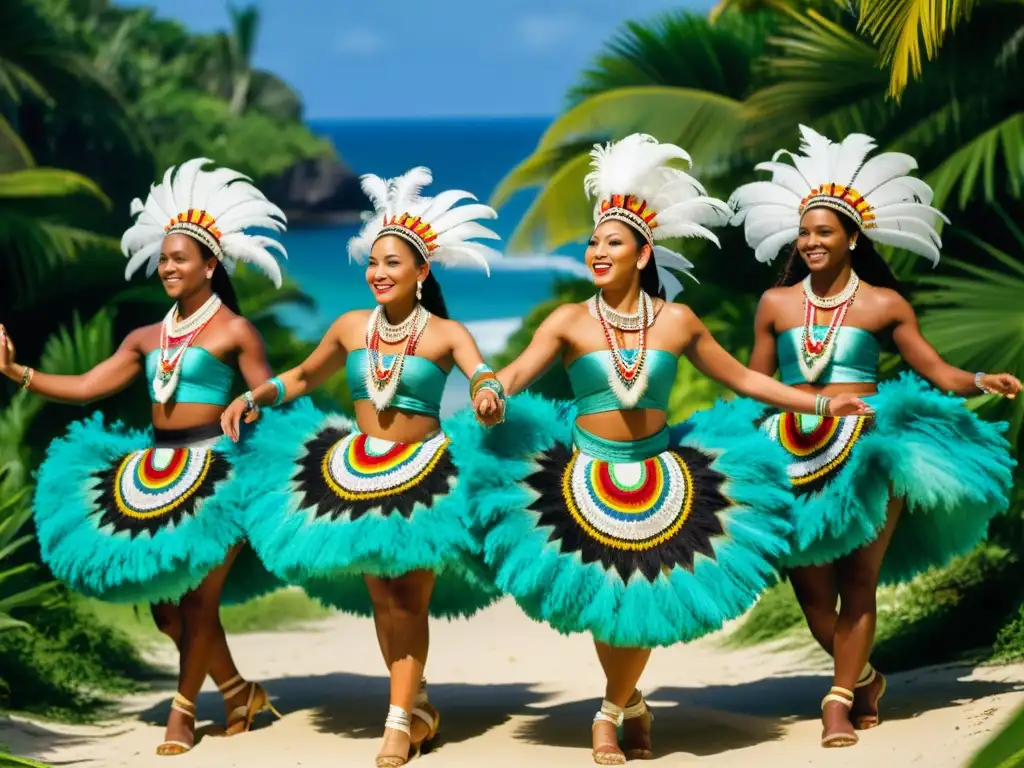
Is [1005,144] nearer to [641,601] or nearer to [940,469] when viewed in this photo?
[940,469]

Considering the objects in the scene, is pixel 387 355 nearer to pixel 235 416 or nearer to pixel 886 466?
pixel 235 416

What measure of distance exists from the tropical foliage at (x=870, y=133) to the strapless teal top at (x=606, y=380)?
1735mm

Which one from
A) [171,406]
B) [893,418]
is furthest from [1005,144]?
[171,406]

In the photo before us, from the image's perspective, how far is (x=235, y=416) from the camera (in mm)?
6445

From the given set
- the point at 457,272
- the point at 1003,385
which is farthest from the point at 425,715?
the point at 457,272

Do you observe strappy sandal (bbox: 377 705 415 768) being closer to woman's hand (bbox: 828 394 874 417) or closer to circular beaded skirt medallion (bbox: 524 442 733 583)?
circular beaded skirt medallion (bbox: 524 442 733 583)

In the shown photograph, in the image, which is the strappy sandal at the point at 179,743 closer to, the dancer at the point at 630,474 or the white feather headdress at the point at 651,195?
the dancer at the point at 630,474

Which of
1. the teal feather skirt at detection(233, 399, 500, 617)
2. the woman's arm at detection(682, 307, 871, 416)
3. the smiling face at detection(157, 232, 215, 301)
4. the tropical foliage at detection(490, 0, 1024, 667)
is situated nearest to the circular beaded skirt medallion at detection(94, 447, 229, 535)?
the teal feather skirt at detection(233, 399, 500, 617)

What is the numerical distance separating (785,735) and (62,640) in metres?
3.87

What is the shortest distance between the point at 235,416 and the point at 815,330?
7.33 ft

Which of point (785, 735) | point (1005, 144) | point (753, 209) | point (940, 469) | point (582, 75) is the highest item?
point (582, 75)

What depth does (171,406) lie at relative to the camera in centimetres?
682

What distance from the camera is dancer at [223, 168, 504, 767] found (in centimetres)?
614

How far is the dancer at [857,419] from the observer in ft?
20.3
